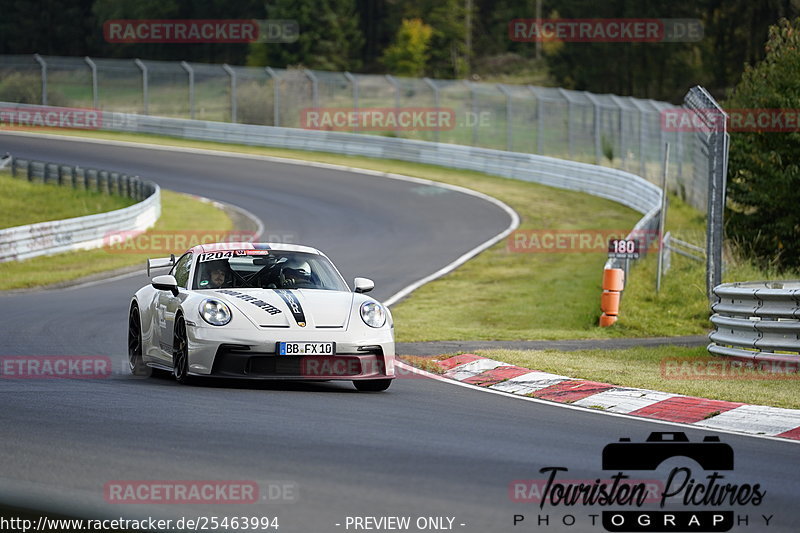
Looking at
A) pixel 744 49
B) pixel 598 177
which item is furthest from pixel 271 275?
pixel 744 49

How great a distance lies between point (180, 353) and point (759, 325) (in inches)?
241

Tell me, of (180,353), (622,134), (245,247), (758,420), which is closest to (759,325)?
(758,420)

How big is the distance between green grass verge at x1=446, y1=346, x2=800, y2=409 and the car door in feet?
8.91

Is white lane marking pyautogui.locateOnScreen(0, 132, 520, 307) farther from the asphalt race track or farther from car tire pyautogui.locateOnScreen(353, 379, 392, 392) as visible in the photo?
the asphalt race track

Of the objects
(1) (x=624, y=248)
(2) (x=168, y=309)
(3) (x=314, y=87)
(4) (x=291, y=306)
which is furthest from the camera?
(3) (x=314, y=87)

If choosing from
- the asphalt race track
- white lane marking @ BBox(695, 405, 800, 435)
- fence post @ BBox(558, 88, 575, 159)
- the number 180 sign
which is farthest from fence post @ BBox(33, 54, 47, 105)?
white lane marking @ BBox(695, 405, 800, 435)

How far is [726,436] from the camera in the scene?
8555mm

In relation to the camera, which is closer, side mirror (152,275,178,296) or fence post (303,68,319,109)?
side mirror (152,275,178,296)

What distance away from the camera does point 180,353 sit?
419 inches

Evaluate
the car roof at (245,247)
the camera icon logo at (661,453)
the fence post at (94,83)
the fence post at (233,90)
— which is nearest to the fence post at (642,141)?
the fence post at (233,90)

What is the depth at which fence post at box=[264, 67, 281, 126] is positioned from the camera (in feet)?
169

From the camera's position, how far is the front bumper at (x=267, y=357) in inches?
400

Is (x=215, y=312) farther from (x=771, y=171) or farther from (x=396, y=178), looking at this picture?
(x=396, y=178)

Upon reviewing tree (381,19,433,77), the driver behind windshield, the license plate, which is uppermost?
tree (381,19,433,77)
